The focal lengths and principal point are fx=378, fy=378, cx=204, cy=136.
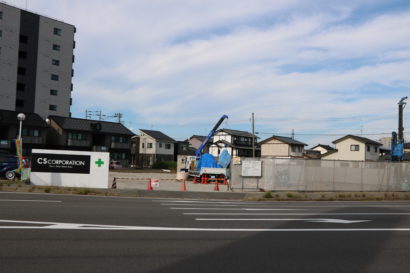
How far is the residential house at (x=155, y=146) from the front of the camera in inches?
3049

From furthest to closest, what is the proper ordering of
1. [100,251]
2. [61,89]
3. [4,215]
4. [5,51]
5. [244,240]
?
[61,89]
[5,51]
[4,215]
[244,240]
[100,251]

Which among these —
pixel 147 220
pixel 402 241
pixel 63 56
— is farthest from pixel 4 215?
pixel 63 56

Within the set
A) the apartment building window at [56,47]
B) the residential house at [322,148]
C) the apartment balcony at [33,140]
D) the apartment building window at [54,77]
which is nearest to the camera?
the apartment balcony at [33,140]

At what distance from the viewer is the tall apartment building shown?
61875 mm

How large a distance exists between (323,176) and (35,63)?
188ft

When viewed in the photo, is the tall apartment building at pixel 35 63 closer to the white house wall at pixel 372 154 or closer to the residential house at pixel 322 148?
the white house wall at pixel 372 154

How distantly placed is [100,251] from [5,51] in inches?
2555

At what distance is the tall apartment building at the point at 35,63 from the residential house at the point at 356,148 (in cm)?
4929

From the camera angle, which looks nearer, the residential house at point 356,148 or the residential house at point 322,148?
the residential house at point 356,148

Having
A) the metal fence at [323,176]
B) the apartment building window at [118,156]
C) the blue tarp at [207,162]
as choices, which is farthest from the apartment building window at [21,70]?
the metal fence at [323,176]

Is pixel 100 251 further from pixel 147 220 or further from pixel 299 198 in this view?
pixel 299 198

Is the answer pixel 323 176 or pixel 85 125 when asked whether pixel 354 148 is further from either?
pixel 85 125

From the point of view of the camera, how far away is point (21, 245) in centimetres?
704

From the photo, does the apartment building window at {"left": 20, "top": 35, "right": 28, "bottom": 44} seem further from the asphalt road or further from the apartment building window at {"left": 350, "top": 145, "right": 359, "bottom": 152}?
the asphalt road
